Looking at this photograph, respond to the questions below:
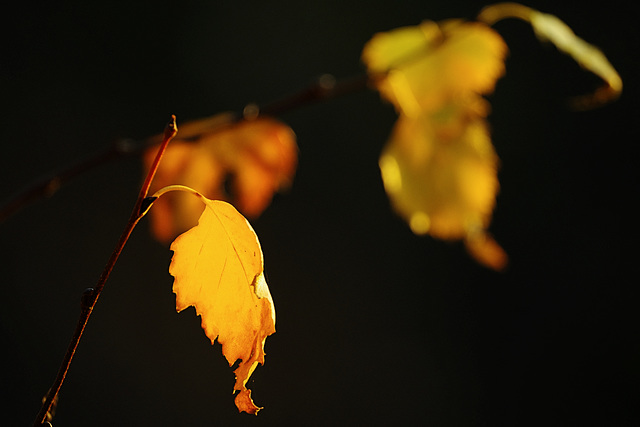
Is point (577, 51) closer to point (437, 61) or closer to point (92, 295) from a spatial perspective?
point (437, 61)

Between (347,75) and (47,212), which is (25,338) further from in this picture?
(347,75)

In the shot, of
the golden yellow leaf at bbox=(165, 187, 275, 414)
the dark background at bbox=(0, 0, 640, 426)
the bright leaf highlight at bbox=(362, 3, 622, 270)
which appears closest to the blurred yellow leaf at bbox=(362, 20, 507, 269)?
the bright leaf highlight at bbox=(362, 3, 622, 270)

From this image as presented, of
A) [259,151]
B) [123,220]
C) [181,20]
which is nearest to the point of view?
[259,151]

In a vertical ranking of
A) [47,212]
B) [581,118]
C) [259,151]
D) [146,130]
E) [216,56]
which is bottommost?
[581,118]

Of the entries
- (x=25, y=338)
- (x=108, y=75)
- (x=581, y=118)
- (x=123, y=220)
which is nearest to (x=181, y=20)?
(x=108, y=75)

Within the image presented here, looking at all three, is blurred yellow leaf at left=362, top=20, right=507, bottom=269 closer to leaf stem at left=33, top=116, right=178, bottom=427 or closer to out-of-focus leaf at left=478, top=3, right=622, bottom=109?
out-of-focus leaf at left=478, top=3, right=622, bottom=109

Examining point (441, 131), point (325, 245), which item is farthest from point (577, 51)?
point (325, 245)
